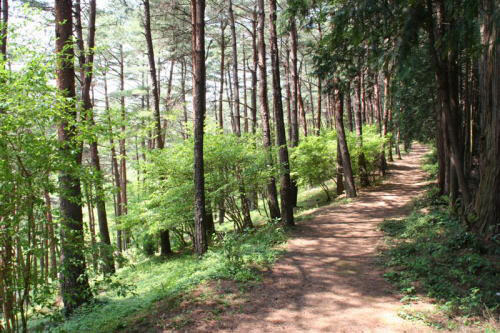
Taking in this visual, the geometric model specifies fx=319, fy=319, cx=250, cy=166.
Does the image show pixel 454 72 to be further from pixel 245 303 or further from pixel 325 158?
pixel 325 158

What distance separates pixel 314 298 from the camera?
17.1 ft

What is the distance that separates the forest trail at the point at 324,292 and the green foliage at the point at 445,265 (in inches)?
17.4

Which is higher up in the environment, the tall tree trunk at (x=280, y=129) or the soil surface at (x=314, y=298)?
the tall tree trunk at (x=280, y=129)

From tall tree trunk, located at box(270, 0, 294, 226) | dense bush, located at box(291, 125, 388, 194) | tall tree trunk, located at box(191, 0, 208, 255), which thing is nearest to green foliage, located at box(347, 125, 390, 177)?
dense bush, located at box(291, 125, 388, 194)

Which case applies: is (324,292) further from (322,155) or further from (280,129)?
(322,155)

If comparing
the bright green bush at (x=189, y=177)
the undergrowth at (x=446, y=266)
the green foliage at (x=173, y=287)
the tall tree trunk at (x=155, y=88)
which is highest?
the tall tree trunk at (x=155, y=88)

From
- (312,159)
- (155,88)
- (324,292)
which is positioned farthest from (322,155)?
(324,292)

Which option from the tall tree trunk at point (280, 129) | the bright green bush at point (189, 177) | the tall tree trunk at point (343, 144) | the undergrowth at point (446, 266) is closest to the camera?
the undergrowth at point (446, 266)

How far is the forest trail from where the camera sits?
4.38 metres

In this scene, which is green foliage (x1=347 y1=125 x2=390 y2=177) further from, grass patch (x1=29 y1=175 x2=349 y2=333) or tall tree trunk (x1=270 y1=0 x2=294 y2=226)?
grass patch (x1=29 y1=175 x2=349 y2=333)

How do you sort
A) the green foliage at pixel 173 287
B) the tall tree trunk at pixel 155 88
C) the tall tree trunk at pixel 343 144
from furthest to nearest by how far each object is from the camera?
the tall tree trunk at pixel 343 144 → the tall tree trunk at pixel 155 88 → the green foliage at pixel 173 287

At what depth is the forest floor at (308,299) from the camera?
440cm

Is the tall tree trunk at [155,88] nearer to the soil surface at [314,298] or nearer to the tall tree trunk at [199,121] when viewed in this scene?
the tall tree trunk at [199,121]

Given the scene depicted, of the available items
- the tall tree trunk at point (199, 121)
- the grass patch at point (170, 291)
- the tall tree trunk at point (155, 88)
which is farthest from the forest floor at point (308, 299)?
the tall tree trunk at point (155, 88)
